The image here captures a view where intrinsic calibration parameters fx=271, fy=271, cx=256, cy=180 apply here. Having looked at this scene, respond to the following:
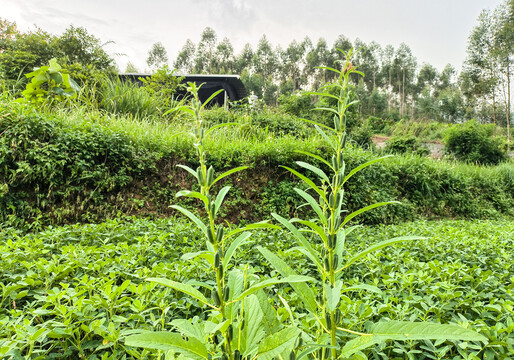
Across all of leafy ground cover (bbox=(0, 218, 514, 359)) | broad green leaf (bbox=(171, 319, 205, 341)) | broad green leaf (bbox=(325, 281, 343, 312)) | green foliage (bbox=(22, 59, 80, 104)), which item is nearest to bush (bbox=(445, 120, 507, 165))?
leafy ground cover (bbox=(0, 218, 514, 359))

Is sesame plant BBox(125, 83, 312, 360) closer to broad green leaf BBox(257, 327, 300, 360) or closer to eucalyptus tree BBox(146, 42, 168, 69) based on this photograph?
broad green leaf BBox(257, 327, 300, 360)

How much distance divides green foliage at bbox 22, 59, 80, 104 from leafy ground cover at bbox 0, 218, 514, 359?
279 centimetres

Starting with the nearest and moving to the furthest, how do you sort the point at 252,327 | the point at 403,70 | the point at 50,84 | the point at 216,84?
1. the point at 252,327
2. the point at 50,84
3. the point at 216,84
4. the point at 403,70

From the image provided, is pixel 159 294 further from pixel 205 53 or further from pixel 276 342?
pixel 205 53

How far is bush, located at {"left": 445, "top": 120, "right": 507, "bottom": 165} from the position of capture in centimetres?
1248

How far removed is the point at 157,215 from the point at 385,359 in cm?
312

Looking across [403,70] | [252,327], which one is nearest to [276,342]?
[252,327]

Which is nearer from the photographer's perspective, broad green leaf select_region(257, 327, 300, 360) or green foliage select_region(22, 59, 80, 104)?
broad green leaf select_region(257, 327, 300, 360)

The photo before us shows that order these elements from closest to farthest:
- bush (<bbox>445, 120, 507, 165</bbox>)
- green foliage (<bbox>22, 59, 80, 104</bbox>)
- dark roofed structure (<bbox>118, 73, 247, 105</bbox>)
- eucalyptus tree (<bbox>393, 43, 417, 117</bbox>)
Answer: green foliage (<bbox>22, 59, 80, 104</bbox>)
bush (<bbox>445, 120, 507, 165</bbox>)
dark roofed structure (<bbox>118, 73, 247, 105</bbox>)
eucalyptus tree (<bbox>393, 43, 417, 117</bbox>)

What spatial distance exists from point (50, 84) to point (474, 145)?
52.6ft

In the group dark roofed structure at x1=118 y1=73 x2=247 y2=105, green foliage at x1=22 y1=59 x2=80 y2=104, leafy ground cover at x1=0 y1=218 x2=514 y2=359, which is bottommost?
leafy ground cover at x1=0 y1=218 x2=514 y2=359

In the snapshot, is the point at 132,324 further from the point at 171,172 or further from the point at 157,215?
the point at 171,172

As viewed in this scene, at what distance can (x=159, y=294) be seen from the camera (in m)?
1.16

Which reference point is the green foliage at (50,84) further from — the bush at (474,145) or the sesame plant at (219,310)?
the bush at (474,145)
